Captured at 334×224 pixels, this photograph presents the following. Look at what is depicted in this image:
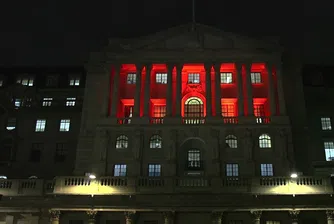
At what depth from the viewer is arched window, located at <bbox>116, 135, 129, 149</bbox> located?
5993 centimetres

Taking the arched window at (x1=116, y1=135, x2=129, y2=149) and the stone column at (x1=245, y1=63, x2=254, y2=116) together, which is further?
the stone column at (x1=245, y1=63, x2=254, y2=116)

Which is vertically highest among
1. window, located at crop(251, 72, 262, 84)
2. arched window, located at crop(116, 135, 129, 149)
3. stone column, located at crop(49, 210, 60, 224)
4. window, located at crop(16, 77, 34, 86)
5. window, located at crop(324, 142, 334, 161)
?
window, located at crop(16, 77, 34, 86)

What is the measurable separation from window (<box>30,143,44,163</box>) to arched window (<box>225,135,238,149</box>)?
95.8 ft

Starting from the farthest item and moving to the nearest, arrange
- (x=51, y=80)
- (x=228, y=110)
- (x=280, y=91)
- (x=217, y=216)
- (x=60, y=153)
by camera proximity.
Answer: (x=51, y=80), (x=60, y=153), (x=228, y=110), (x=280, y=91), (x=217, y=216)

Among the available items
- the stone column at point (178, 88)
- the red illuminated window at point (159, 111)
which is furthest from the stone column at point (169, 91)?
the red illuminated window at point (159, 111)

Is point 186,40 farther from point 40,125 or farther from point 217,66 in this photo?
point 40,125

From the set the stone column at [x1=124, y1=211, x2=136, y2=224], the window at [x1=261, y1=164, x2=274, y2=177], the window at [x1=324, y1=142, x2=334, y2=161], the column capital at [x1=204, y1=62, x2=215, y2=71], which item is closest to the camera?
the stone column at [x1=124, y1=211, x2=136, y2=224]

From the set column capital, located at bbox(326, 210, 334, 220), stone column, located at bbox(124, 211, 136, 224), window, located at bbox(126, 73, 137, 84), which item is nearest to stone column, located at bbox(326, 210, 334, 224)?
column capital, located at bbox(326, 210, 334, 220)

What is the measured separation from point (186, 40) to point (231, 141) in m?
17.6

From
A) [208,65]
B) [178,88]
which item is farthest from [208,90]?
[178,88]

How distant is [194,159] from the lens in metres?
59.5

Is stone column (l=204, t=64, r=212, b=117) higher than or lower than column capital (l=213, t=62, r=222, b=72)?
lower

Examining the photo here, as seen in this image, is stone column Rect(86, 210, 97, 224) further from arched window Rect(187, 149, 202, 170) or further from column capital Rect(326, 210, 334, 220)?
column capital Rect(326, 210, 334, 220)

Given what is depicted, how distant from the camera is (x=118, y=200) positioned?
4900cm
